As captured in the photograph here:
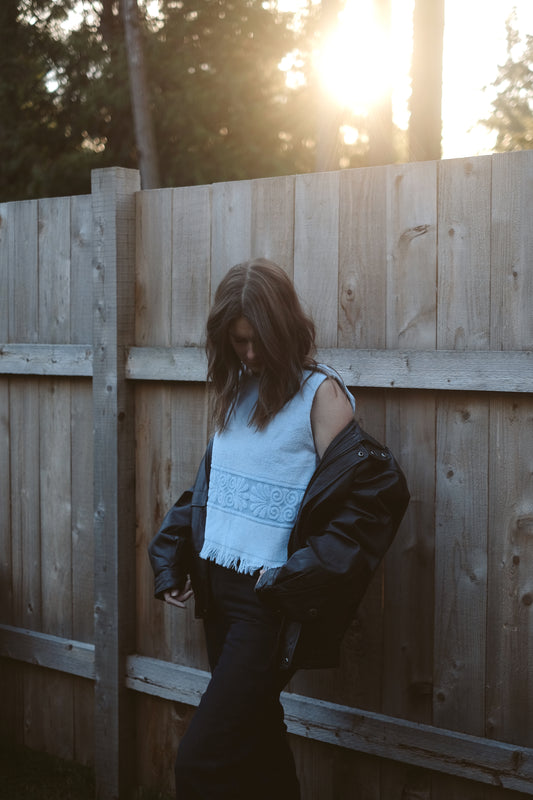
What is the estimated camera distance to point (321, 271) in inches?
127

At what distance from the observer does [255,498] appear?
266 centimetres

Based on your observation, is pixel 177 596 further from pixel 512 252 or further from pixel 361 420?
pixel 512 252

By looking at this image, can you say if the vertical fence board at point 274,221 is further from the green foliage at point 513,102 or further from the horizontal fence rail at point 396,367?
the green foliage at point 513,102

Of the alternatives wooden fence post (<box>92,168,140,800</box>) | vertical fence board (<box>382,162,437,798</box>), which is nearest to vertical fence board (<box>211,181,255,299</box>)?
wooden fence post (<box>92,168,140,800</box>)

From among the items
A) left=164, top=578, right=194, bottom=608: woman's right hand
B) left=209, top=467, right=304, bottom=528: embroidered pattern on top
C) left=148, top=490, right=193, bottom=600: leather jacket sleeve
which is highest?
left=209, top=467, right=304, bottom=528: embroidered pattern on top

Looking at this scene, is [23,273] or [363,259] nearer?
[363,259]

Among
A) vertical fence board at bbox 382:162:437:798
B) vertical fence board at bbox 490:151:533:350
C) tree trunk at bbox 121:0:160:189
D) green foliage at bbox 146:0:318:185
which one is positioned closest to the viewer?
vertical fence board at bbox 490:151:533:350

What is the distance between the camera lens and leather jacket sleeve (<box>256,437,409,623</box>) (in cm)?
241

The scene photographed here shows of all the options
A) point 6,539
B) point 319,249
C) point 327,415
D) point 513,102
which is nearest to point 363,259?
point 319,249

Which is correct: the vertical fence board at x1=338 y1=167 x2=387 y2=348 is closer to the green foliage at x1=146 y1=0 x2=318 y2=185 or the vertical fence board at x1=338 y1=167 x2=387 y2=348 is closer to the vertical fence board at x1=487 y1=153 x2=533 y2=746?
the vertical fence board at x1=487 y1=153 x2=533 y2=746

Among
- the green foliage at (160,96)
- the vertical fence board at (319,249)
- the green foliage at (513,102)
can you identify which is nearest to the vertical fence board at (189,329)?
the vertical fence board at (319,249)

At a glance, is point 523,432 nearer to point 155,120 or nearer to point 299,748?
point 299,748

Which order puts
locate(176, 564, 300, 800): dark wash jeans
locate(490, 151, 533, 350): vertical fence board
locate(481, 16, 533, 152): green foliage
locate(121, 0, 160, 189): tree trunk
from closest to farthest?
locate(176, 564, 300, 800): dark wash jeans → locate(490, 151, 533, 350): vertical fence board → locate(121, 0, 160, 189): tree trunk → locate(481, 16, 533, 152): green foliage

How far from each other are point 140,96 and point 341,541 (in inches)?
527
